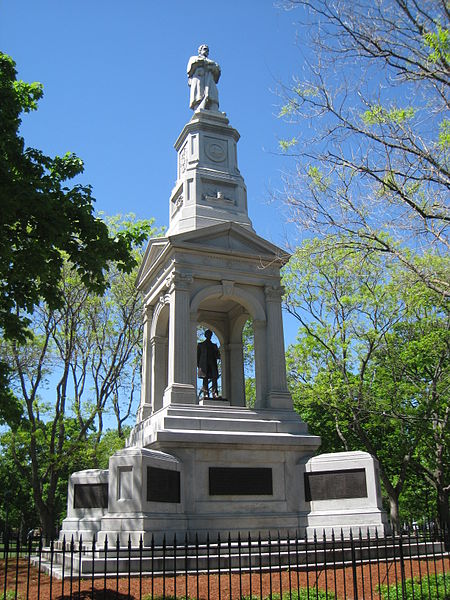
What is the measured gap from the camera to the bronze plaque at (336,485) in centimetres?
1433

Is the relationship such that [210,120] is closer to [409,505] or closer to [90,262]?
[90,262]

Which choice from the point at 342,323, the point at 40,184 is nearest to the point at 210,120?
the point at 342,323

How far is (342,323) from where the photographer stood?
2520 cm

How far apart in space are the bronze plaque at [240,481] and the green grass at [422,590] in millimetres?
5835

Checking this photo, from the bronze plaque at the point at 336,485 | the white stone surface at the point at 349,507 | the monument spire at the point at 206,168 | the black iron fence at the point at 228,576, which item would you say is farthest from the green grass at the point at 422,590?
the monument spire at the point at 206,168

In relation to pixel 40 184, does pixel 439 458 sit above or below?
below

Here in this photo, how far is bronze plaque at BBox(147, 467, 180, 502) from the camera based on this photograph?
1311 cm

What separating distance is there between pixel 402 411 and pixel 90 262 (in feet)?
58.2

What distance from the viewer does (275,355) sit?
17.6m

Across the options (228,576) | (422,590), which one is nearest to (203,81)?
(228,576)

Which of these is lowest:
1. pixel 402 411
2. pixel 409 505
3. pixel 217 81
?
pixel 409 505

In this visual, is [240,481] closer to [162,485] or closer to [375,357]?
[162,485]

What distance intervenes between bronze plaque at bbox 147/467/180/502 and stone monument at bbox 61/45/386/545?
0.10 feet

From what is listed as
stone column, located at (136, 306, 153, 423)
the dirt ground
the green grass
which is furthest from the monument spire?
the green grass
